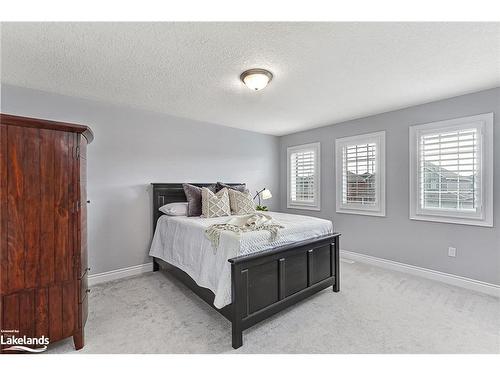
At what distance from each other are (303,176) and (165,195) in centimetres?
275

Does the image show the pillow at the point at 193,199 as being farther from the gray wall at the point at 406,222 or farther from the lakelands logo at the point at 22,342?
the gray wall at the point at 406,222

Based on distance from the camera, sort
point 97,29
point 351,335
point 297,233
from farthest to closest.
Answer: point 297,233
point 351,335
point 97,29

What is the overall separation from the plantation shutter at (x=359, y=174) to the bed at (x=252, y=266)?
1469 millimetres

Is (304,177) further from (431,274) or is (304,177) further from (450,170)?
(431,274)

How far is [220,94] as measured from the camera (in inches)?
116

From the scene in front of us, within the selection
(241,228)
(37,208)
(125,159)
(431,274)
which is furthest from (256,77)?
(431,274)

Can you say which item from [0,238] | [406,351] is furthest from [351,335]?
[0,238]

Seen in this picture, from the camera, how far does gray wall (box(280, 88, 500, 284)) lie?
9.23 feet

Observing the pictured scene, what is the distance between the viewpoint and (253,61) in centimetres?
213

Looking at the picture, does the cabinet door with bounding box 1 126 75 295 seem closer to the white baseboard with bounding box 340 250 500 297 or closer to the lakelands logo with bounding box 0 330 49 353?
the lakelands logo with bounding box 0 330 49 353

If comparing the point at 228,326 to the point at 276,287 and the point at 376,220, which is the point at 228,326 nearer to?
the point at 276,287

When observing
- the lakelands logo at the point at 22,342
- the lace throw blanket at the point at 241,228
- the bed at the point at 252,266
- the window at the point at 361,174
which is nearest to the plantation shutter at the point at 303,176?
the window at the point at 361,174
